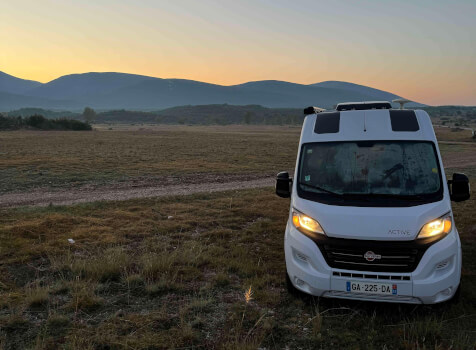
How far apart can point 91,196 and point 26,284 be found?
→ 784 centimetres

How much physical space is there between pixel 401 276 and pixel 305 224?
1228mm

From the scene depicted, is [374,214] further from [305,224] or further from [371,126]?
[371,126]

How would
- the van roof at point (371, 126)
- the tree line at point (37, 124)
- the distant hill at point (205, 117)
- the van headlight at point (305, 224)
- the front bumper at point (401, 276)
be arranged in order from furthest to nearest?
the distant hill at point (205, 117), the tree line at point (37, 124), the van roof at point (371, 126), the van headlight at point (305, 224), the front bumper at point (401, 276)

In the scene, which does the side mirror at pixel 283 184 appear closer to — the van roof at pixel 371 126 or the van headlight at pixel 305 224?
the van roof at pixel 371 126

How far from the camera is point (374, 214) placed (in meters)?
4.11

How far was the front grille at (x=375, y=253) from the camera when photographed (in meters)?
3.98

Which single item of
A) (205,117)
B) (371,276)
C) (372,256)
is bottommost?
(371,276)

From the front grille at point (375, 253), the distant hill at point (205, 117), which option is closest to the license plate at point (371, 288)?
the front grille at point (375, 253)

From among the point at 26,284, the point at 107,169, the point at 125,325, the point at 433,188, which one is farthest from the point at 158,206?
the point at 107,169

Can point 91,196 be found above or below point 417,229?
below

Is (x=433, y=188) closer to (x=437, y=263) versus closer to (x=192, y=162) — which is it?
(x=437, y=263)

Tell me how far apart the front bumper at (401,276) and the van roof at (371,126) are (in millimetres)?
1525

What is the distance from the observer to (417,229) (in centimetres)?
400

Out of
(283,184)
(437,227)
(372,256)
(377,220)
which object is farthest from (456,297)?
(283,184)
